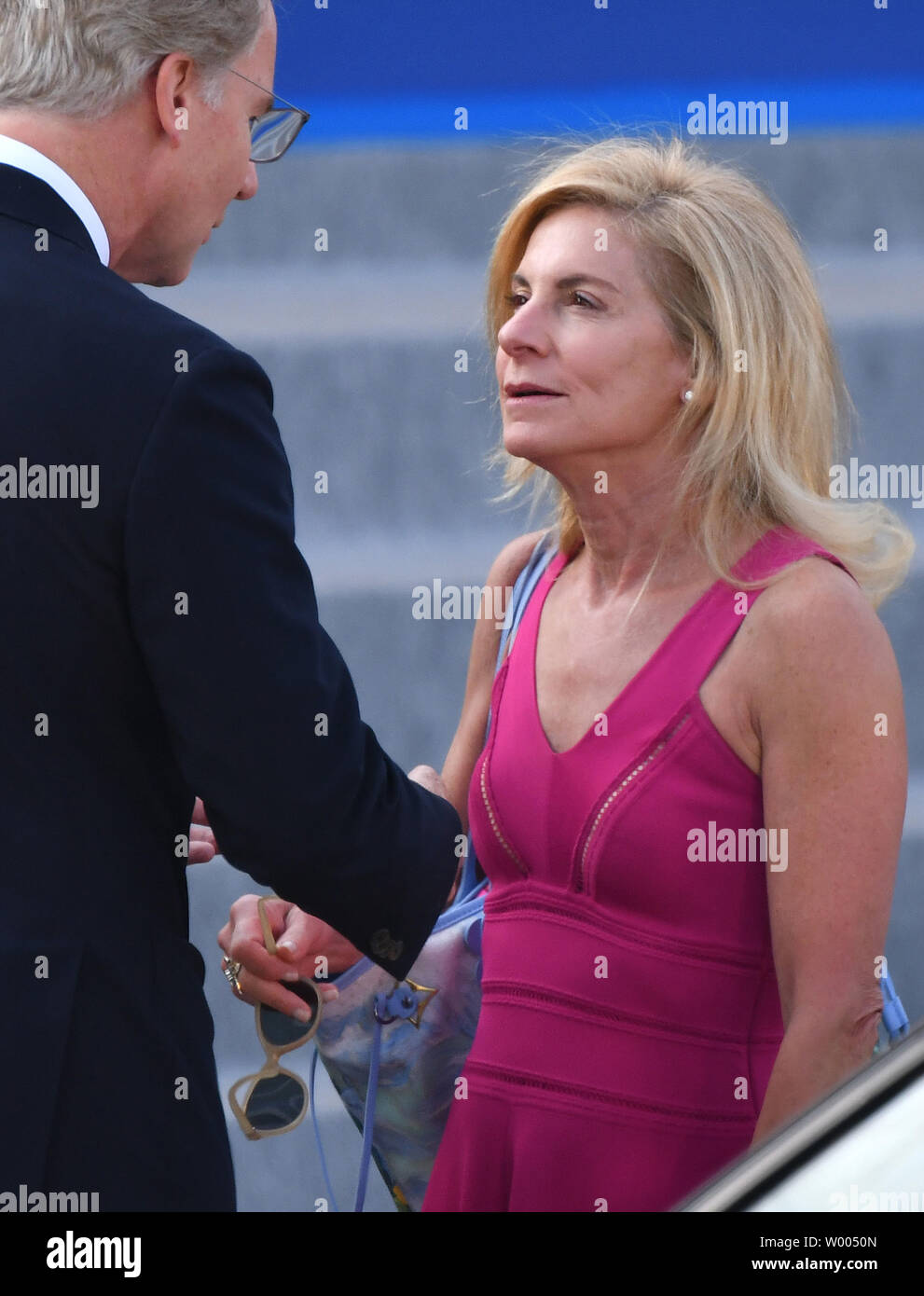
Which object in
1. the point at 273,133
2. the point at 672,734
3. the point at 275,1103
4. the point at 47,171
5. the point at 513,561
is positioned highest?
the point at 273,133

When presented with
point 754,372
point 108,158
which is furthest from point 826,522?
point 108,158

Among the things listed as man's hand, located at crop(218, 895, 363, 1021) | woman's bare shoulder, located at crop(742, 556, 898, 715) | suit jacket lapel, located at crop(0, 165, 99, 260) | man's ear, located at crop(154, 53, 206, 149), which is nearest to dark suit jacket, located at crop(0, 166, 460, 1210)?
suit jacket lapel, located at crop(0, 165, 99, 260)

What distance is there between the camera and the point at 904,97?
2879 millimetres

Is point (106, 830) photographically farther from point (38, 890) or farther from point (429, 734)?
point (429, 734)

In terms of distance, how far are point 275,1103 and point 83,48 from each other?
3.79ft

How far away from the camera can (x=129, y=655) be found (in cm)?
118

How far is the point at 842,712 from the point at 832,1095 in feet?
2.98

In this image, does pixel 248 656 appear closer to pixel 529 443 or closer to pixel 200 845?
pixel 200 845

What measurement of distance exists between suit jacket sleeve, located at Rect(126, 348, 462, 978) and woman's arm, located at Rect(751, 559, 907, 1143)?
1.60 feet

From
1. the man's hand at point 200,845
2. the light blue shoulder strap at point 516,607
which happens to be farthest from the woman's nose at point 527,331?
the man's hand at point 200,845

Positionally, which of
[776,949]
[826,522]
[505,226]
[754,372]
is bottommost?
[776,949]

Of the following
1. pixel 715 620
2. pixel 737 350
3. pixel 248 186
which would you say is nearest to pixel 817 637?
pixel 715 620

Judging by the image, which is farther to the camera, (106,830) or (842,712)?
(842,712)

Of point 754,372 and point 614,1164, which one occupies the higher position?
point 754,372
